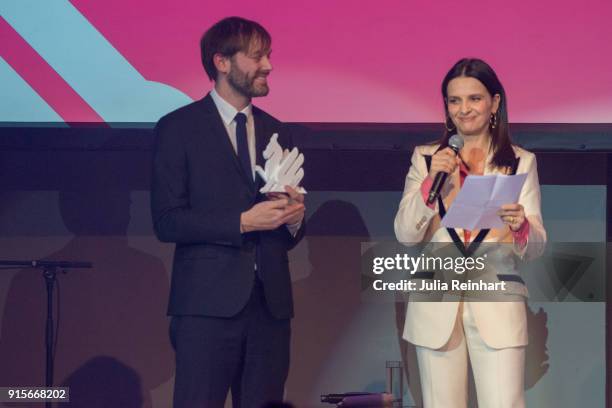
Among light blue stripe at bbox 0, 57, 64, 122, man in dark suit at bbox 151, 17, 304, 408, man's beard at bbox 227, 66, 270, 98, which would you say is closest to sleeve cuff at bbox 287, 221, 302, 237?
man in dark suit at bbox 151, 17, 304, 408

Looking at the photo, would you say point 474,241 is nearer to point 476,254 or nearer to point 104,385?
point 476,254

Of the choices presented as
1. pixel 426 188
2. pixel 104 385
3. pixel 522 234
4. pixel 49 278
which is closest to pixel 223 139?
pixel 426 188

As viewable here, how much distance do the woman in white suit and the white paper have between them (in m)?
Answer: 0.04

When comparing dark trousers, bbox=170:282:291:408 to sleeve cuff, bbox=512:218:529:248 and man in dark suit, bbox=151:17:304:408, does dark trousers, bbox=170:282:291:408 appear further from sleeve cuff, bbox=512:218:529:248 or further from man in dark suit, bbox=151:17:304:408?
sleeve cuff, bbox=512:218:529:248

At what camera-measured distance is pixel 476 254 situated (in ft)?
10.8

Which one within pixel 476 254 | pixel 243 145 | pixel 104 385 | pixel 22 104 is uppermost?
pixel 22 104

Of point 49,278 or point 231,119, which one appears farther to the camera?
point 49,278

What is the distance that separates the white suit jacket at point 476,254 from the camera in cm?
316

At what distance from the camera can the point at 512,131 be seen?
4172 millimetres

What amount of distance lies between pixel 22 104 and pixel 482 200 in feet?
6.81

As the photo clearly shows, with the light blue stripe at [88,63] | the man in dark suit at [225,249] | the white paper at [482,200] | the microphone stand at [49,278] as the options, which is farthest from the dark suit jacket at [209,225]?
the microphone stand at [49,278]

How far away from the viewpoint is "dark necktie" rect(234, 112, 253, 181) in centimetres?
340

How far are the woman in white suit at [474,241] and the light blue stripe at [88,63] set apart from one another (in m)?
1.31

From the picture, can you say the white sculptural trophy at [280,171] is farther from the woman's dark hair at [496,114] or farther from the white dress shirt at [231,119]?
the woman's dark hair at [496,114]
